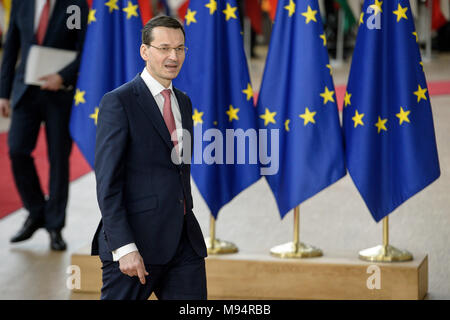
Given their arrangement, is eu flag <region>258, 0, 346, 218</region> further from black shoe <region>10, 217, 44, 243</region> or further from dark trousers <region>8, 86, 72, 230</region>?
black shoe <region>10, 217, 44, 243</region>

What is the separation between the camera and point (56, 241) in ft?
19.5

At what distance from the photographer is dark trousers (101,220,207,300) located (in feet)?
10.2

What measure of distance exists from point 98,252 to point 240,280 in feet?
6.15

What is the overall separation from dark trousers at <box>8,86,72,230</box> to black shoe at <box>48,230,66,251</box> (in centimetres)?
5

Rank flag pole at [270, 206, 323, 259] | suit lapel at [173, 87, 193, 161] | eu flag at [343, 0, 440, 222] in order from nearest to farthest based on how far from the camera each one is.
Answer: suit lapel at [173, 87, 193, 161] → eu flag at [343, 0, 440, 222] → flag pole at [270, 206, 323, 259]

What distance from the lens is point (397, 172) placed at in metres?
4.82

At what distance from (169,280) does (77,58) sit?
2.93m

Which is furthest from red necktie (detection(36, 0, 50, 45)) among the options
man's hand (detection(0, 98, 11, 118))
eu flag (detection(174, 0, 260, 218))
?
eu flag (detection(174, 0, 260, 218))

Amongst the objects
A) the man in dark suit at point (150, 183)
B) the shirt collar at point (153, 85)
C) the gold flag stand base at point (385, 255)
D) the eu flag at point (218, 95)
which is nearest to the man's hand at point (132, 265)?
the man in dark suit at point (150, 183)

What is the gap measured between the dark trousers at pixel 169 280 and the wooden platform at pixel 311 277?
1.76 m

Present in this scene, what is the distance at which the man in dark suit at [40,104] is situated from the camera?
5711mm

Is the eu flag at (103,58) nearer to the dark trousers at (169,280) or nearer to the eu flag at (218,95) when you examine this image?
the eu flag at (218,95)
